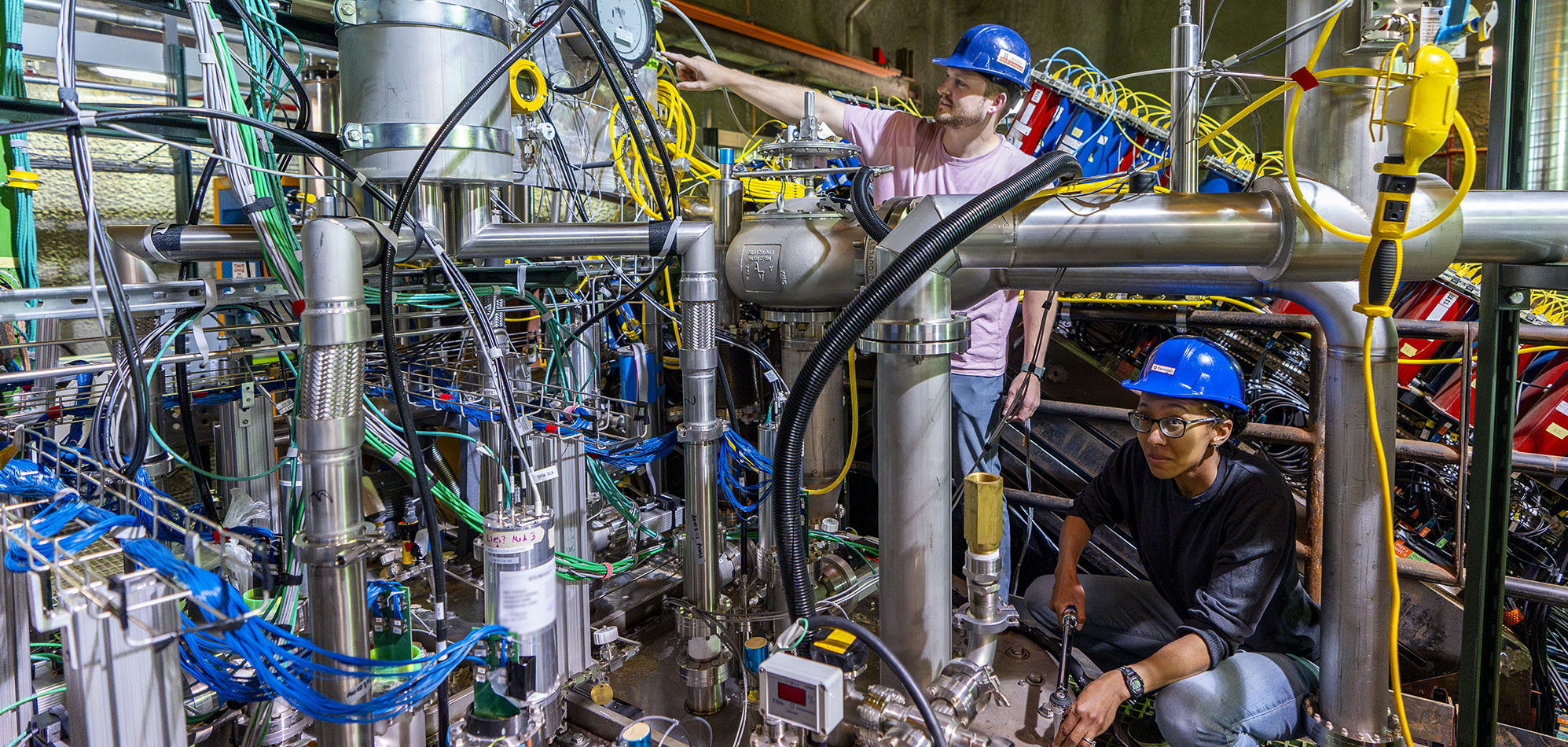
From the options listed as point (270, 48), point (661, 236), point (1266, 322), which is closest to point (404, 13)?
point (270, 48)

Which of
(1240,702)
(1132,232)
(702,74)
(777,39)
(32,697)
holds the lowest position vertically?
(1240,702)

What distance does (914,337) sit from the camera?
4.44 feet

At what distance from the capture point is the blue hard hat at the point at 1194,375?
1887 mm

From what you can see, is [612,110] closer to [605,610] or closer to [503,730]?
[605,610]

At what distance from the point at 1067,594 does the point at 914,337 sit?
114 cm

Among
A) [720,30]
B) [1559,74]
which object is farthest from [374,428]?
[720,30]

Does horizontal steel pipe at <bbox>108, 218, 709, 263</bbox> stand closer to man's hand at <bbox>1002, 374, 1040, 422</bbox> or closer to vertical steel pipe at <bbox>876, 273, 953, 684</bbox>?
vertical steel pipe at <bbox>876, 273, 953, 684</bbox>

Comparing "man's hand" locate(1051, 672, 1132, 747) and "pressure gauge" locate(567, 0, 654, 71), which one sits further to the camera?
"pressure gauge" locate(567, 0, 654, 71)

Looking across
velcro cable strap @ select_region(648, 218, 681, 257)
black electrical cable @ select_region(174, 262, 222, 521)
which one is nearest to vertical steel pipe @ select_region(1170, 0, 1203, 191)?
velcro cable strap @ select_region(648, 218, 681, 257)

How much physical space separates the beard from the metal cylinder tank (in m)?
1.35

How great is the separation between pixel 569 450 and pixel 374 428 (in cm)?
41

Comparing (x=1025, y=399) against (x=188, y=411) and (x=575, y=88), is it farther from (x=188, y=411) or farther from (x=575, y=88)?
(x=188, y=411)

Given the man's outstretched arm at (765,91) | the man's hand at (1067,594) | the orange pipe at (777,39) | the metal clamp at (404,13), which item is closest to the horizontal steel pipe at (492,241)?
the metal clamp at (404,13)

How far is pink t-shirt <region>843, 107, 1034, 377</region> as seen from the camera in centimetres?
257
